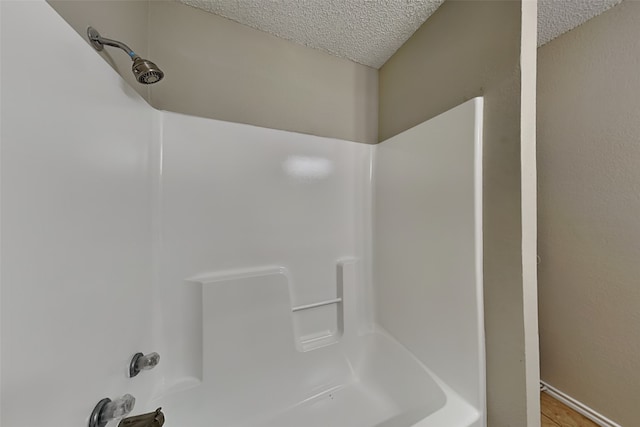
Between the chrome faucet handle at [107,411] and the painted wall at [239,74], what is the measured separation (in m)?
1.11

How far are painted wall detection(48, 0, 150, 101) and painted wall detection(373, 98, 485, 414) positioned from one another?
1.32 m

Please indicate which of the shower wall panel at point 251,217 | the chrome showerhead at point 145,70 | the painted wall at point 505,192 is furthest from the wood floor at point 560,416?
the chrome showerhead at point 145,70

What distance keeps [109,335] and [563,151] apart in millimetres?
2459

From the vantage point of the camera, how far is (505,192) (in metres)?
0.79

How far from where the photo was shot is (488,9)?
87 centimetres

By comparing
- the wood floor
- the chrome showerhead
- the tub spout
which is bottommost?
the wood floor

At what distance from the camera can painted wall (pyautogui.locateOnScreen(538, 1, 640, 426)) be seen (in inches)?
43.7

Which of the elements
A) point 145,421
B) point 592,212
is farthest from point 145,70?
point 592,212

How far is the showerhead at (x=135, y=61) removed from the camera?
0.67 m

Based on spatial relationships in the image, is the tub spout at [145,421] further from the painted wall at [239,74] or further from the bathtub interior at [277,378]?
the painted wall at [239,74]

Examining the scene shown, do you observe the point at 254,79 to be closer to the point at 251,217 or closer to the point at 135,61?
the point at 135,61

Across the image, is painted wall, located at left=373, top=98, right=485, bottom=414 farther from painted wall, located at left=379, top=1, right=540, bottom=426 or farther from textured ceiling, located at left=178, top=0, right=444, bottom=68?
textured ceiling, located at left=178, top=0, right=444, bottom=68

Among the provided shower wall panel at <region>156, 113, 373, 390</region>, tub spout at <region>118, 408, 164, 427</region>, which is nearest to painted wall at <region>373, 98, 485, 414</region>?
shower wall panel at <region>156, 113, 373, 390</region>

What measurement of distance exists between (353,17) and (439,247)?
127 cm
